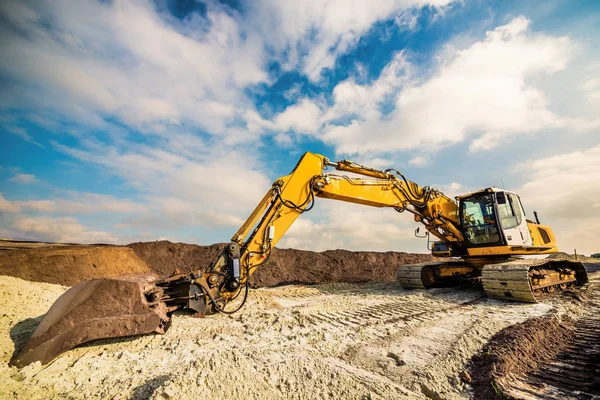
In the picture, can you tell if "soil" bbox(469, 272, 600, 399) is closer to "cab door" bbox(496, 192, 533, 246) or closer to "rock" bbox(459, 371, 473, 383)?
"rock" bbox(459, 371, 473, 383)

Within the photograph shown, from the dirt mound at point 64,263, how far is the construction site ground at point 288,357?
217 inches

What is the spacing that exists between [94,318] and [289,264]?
10.3m

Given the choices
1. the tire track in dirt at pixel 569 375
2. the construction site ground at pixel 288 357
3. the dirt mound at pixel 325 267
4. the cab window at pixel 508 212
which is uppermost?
the cab window at pixel 508 212

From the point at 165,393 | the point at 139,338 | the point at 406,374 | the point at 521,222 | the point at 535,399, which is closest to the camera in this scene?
the point at 165,393

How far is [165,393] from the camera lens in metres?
2.47

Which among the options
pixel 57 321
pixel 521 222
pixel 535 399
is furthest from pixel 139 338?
pixel 521 222

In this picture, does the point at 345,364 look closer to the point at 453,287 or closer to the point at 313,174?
the point at 313,174

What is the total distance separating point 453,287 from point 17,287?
37.0 ft

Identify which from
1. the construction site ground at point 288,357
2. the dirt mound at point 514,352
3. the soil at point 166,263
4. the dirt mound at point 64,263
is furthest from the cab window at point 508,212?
the dirt mound at point 64,263

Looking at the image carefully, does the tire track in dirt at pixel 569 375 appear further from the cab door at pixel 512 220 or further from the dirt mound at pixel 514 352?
the cab door at pixel 512 220

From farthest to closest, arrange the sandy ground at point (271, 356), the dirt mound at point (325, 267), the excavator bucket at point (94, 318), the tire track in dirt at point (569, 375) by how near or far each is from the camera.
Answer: the dirt mound at point (325, 267)
the excavator bucket at point (94, 318)
the tire track in dirt at point (569, 375)
the sandy ground at point (271, 356)

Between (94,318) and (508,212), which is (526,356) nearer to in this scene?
(508,212)

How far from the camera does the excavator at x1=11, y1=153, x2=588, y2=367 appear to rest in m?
3.86

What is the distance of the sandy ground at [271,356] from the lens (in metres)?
2.78
